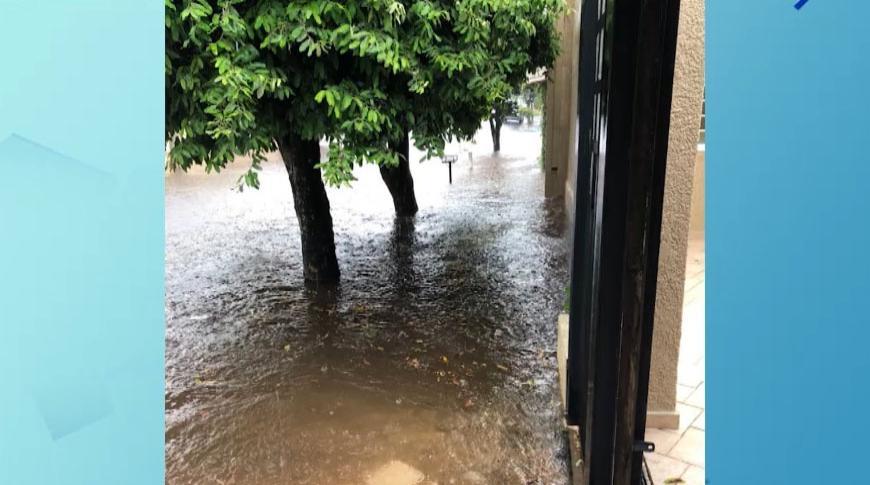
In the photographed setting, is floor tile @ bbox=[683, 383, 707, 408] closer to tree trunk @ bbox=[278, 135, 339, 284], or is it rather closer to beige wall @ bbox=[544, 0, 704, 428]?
beige wall @ bbox=[544, 0, 704, 428]

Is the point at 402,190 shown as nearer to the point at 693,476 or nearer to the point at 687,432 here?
the point at 687,432

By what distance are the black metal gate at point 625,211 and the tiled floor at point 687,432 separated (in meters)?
0.53

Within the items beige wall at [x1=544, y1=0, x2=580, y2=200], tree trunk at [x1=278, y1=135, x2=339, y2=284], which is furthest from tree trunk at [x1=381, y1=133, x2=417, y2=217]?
tree trunk at [x1=278, y1=135, x2=339, y2=284]

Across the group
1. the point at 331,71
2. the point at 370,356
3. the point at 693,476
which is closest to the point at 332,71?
the point at 331,71

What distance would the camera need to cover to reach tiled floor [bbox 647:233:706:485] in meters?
3.57

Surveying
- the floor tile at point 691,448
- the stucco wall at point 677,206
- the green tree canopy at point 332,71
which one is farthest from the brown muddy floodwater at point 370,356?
the green tree canopy at point 332,71

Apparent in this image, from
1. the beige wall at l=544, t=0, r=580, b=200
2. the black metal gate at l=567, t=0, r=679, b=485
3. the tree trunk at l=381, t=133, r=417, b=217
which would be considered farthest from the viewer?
the beige wall at l=544, t=0, r=580, b=200

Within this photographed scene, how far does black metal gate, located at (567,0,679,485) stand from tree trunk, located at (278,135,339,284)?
14.3 feet

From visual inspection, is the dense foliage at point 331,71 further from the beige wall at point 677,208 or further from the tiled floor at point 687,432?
the tiled floor at point 687,432

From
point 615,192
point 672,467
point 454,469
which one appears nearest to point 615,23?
point 615,192

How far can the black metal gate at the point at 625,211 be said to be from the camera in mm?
2391

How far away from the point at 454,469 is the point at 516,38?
3.85m

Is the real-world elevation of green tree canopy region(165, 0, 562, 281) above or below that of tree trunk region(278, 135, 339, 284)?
above

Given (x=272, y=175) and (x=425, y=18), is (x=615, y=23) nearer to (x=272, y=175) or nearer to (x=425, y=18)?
(x=425, y=18)
